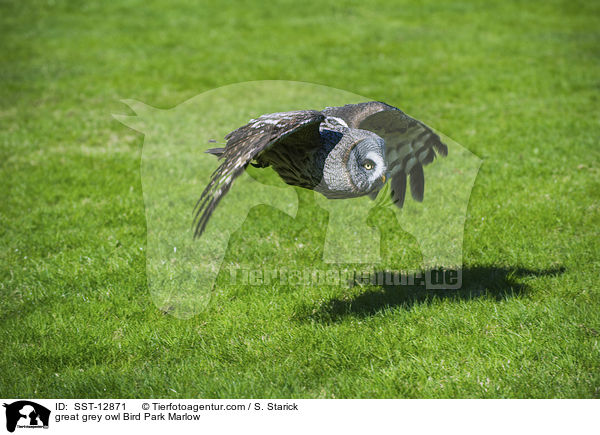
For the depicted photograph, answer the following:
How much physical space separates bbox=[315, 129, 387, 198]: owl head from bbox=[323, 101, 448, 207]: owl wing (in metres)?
0.53

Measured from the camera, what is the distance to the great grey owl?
4.49 meters

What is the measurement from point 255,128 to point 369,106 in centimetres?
132

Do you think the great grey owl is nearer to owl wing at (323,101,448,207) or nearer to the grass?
owl wing at (323,101,448,207)

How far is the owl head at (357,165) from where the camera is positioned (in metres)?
4.94

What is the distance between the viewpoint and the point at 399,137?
→ 5875mm

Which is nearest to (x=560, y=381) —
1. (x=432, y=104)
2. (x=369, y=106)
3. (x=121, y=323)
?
(x=369, y=106)

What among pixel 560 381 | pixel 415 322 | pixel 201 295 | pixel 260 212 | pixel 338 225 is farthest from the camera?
pixel 260 212

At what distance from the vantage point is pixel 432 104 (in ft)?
40.8
